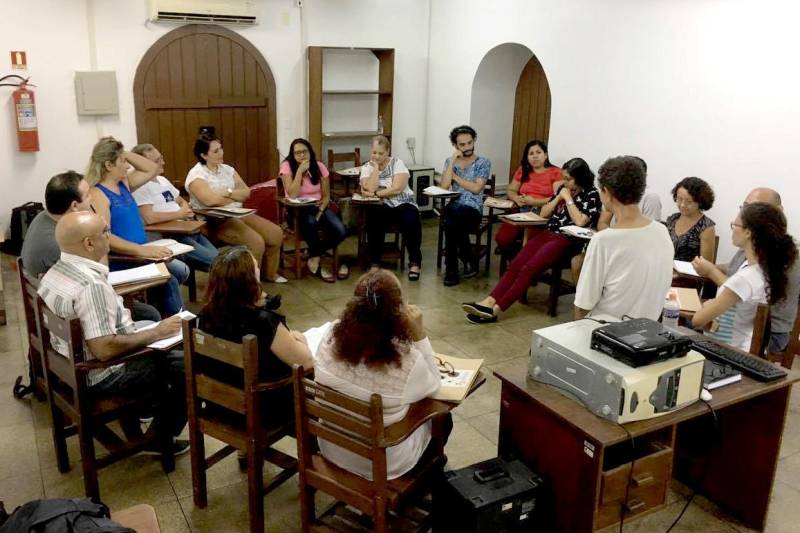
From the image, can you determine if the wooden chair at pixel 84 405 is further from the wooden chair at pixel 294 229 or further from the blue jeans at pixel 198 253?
the wooden chair at pixel 294 229

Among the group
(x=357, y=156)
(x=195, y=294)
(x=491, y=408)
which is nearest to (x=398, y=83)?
(x=357, y=156)

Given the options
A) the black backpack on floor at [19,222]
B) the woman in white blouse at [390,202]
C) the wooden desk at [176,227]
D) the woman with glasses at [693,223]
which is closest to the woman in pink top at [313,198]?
the woman in white blouse at [390,202]

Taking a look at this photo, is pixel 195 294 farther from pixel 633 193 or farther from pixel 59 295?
pixel 633 193

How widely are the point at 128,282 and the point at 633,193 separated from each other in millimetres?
2416

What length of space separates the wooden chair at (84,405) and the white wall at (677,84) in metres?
4.14

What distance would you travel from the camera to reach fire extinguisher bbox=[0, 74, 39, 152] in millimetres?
6012

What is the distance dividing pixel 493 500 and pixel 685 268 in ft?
8.15

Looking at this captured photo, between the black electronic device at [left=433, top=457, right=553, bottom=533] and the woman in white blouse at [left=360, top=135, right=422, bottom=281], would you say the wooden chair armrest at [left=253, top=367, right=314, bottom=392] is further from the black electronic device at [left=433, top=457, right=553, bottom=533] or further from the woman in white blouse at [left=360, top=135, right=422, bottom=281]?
the woman in white blouse at [left=360, top=135, right=422, bottom=281]

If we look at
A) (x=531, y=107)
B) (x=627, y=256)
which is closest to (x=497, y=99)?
(x=531, y=107)

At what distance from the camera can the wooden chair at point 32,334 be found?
121 inches

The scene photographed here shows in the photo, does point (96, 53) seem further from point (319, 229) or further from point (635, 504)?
point (635, 504)

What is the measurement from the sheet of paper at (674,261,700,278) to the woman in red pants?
0.97 meters

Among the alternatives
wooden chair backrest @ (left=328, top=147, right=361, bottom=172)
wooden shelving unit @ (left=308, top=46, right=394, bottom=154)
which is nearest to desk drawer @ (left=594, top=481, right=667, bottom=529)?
wooden chair backrest @ (left=328, top=147, right=361, bottom=172)

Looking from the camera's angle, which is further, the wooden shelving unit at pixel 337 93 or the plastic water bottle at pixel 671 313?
the wooden shelving unit at pixel 337 93
